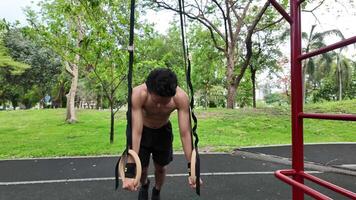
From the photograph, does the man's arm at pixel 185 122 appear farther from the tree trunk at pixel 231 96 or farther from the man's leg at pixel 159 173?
the tree trunk at pixel 231 96

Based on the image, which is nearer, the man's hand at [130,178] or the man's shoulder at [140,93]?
the man's hand at [130,178]

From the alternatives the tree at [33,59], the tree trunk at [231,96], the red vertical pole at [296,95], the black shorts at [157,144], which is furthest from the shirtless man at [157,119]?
the tree at [33,59]

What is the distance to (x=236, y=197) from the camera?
4070 millimetres

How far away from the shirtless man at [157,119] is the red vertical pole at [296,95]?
0.68m

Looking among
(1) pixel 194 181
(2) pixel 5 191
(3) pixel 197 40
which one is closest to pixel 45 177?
(2) pixel 5 191

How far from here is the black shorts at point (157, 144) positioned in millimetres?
3248

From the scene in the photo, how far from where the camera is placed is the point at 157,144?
331 centimetres

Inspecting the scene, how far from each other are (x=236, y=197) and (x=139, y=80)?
16.2ft

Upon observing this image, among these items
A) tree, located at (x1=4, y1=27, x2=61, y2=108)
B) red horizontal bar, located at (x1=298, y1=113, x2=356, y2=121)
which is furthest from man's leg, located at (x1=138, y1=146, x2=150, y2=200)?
tree, located at (x1=4, y1=27, x2=61, y2=108)

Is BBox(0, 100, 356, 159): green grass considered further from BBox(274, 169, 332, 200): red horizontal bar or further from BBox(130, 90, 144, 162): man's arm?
BBox(274, 169, 332, 200): red horizontal bar

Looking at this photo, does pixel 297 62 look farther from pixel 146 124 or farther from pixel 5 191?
pixel 5 191

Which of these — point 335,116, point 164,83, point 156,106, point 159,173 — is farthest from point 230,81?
point 335,116

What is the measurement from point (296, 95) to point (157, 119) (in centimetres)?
130

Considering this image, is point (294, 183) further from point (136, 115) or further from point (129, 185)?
point (136, 115)
